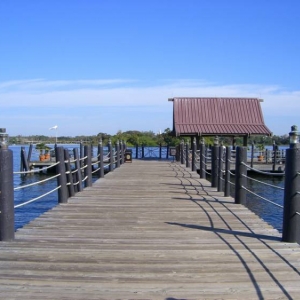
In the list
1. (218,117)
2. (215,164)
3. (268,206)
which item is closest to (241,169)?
(215,164)

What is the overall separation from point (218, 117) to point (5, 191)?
90.2 feet

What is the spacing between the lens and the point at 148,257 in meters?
4.72

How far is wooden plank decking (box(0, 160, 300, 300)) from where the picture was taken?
3729 millimetres

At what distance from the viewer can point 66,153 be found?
895cm

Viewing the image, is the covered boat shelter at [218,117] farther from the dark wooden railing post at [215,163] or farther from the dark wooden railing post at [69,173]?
the dark wooden railing post at [69,173]

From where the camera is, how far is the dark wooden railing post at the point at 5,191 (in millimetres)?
5242

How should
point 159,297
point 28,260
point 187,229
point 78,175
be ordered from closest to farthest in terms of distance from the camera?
point 159,297 → point 28,260 → point 187,229 → point 78,175

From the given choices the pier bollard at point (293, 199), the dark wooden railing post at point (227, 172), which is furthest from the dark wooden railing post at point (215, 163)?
the pier bollard at point (293, 199)

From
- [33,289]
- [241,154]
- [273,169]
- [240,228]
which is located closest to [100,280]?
[33,289]

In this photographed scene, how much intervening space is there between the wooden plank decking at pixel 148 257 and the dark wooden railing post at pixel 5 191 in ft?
0.56

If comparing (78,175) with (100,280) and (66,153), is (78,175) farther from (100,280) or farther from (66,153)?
(100,280)

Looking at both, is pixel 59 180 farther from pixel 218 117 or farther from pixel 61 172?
pixel 218 117

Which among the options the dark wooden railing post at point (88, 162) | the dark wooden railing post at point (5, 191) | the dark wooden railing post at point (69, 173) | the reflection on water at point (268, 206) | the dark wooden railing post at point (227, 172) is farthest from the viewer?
the reflection on water at point (268, 206)

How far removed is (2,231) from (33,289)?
5.90 feet
